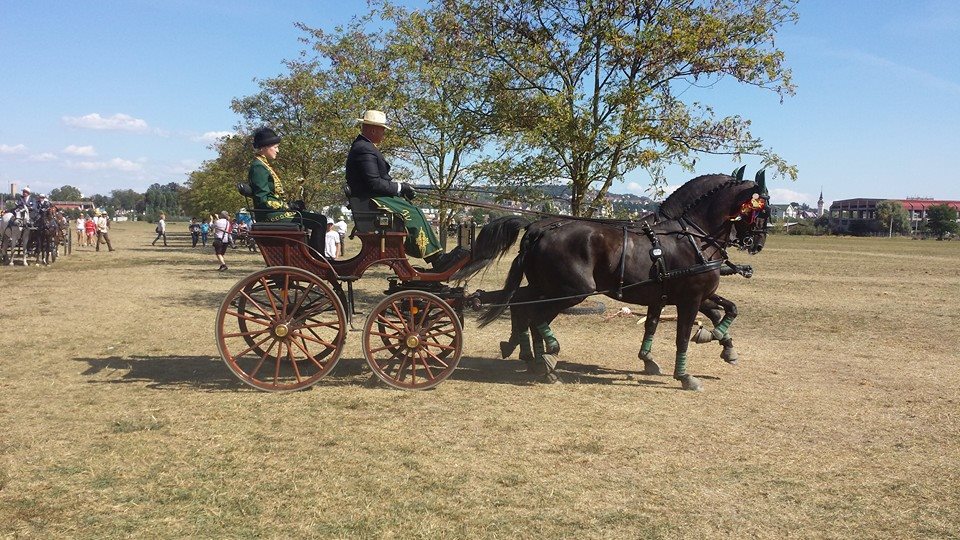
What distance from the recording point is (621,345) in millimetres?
10664

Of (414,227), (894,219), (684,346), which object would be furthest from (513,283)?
(894,219)

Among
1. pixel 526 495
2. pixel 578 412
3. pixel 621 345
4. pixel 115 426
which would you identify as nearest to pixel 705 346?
pixel 621 345

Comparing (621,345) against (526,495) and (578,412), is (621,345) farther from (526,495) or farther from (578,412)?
(526,495)

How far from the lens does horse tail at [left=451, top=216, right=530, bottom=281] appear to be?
7758 millimetres

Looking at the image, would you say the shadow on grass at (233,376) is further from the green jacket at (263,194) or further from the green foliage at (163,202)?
the green foliage at (163,202)

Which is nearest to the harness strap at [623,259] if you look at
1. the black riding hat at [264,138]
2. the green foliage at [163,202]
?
the black riding hat at [264,138]

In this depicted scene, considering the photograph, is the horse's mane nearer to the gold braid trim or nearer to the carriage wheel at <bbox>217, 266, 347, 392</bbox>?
the carriage wheel at <bbox>217, 266, 347, 392</bbox>

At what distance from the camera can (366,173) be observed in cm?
719

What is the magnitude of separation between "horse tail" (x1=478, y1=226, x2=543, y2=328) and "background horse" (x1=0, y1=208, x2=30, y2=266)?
17930mm

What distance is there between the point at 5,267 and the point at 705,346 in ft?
66.3

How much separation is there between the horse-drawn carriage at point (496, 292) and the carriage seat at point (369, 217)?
1 centimetres

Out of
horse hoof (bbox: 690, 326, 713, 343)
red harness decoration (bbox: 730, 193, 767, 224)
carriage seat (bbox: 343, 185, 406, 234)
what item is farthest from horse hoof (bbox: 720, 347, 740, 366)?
carriage seat (bbox: 343, 185, 406, 234)

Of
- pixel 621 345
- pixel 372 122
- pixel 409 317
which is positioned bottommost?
pixel 621 345

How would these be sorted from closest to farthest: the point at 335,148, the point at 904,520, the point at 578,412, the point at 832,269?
the point at 904,520 → the point at 578,412 → the point at 335,148 → the point at 832,269
